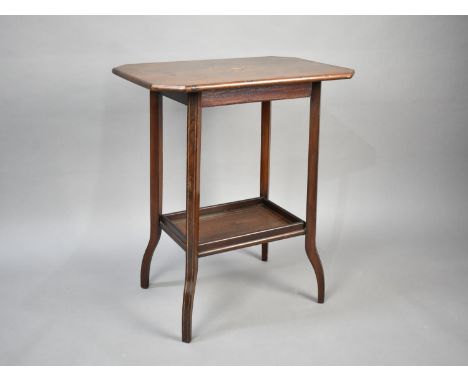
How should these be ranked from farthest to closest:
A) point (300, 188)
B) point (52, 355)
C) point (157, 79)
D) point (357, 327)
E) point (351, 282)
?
point (300, 188) < point (351, 282) < point (357, 327) < point (52, 355) < point (157, 79)

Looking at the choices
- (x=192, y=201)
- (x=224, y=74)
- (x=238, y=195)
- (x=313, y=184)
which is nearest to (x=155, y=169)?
(x=192, y=201)

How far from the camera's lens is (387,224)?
4.18 m

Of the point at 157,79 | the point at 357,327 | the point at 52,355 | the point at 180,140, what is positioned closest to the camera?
the point at 157,79

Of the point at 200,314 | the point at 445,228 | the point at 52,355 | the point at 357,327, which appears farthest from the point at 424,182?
the point at 52,355

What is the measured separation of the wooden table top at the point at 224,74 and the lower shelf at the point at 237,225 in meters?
0.72

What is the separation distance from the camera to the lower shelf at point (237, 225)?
300 cm

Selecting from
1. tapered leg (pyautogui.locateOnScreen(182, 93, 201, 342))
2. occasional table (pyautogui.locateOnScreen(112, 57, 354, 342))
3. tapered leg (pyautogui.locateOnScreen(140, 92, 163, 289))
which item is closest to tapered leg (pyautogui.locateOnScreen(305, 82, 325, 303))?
occasional table (pyautogui.locateOnScreen(112, 57, 354, 342))

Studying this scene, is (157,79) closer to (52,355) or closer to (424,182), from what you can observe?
(52,355)

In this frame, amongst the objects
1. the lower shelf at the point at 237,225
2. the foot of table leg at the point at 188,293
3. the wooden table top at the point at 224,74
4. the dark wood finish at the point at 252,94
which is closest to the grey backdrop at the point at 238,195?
the foot of table leg at the point at 188,293

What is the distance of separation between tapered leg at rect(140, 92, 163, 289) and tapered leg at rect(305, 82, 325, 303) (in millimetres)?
692

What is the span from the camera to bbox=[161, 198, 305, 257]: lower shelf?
3.00 metres

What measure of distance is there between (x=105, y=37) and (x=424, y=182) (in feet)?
7.37

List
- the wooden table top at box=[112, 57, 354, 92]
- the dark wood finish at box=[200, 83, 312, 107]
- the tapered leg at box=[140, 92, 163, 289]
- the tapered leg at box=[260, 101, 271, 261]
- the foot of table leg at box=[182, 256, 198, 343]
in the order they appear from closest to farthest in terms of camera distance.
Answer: the wooden table top at box=[112, 57, 354, 92]
the dark wood finish at box=[200, 83, 312, 107]
the foot of table leg at box=[182, 256, 198, 343]
the tapered leg at box=[140, 92, 163, 289]
the tapered leg at box=[260, 101, 271, 261]

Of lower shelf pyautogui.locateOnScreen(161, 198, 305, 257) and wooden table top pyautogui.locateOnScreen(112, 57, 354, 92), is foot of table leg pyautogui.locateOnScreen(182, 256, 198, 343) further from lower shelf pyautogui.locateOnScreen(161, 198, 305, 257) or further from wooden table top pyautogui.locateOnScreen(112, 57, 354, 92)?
wooden table top pyautogui.locateOnScreen(112, 57, 354, 92)
